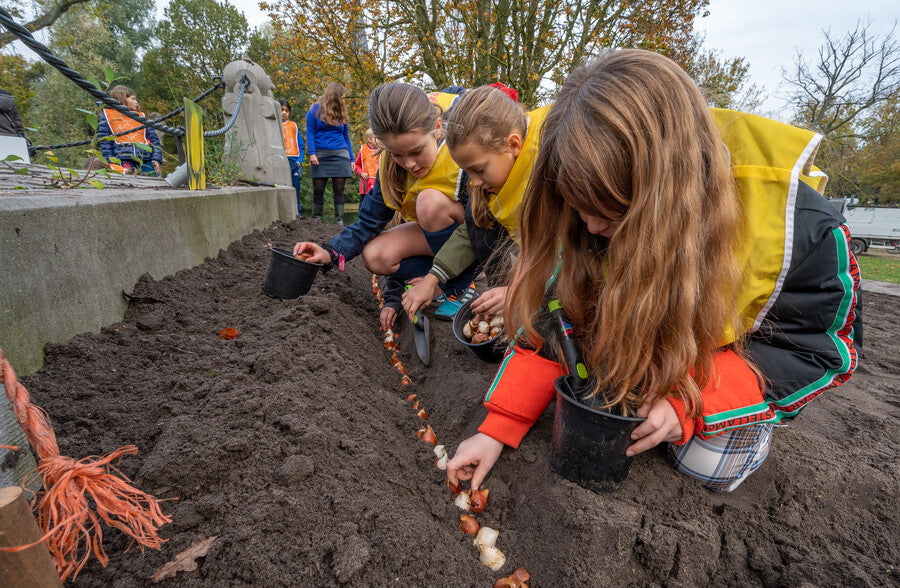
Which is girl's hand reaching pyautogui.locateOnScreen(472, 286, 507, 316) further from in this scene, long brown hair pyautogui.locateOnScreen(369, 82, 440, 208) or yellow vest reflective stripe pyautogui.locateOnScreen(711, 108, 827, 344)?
yellow vest reflective stripe pyautogui.locateOnScreen(711, 108, 827, 344)

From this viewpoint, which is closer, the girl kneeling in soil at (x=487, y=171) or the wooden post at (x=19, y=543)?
the wooden post at (x=19, y=543)

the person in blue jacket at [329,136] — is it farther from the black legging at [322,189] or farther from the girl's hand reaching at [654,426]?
the girl's hand reaching at [654,426]

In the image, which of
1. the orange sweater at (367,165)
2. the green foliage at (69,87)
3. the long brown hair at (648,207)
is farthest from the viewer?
the green foliage at (69,87)

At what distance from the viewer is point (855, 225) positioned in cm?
1417

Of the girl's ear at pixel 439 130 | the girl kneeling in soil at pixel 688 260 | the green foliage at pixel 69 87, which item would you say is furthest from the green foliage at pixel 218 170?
the green foliage at pixel 69 87

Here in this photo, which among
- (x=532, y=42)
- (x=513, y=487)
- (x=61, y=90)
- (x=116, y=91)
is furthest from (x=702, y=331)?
(x=61, y=90)

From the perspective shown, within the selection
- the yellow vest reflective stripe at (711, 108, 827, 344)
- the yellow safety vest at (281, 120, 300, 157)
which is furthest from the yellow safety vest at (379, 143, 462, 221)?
the yellow safety vest at (281, 120, 300, 157)

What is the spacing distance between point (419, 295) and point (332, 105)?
4.82 metres

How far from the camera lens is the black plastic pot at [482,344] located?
2.00 m

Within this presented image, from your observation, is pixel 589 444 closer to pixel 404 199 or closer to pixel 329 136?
pixel 404 199

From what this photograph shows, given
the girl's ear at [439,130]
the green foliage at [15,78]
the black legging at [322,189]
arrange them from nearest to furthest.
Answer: the girl's ear at [439,130] < the black legging at [322,189] < the green foliage at [15,78]

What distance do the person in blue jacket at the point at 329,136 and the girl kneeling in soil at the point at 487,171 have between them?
14.7ft

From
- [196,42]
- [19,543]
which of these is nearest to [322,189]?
[19,543]

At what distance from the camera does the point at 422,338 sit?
235 cm
